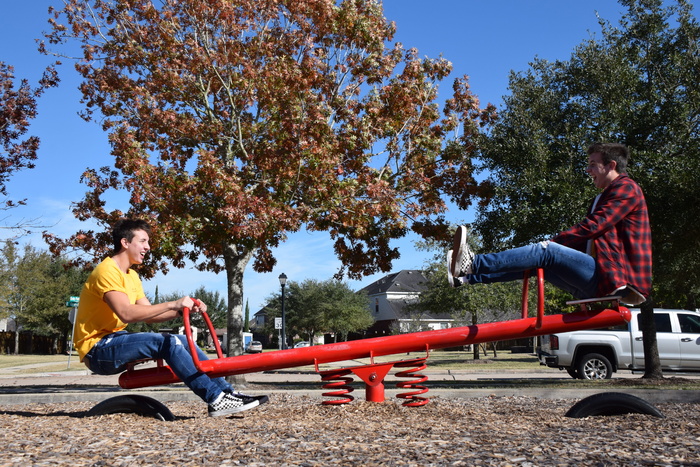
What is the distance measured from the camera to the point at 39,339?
180ft

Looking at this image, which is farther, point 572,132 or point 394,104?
point 572,132

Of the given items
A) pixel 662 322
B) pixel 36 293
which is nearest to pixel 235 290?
pixel 662 322

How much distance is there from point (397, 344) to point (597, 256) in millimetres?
1692

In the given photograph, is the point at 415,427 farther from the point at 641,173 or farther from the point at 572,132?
the point at 572,132

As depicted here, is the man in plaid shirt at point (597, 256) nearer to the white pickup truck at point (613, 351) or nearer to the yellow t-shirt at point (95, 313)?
the yellow t-shirt at point (95, 313)

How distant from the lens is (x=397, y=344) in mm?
4898

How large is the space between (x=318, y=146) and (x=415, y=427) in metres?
7.98

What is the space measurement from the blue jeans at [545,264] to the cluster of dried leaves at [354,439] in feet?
3.48

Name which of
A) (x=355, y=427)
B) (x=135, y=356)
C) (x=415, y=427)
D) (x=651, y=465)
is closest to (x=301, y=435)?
(x=355, y=427)

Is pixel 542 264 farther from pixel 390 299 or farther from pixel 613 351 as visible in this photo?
pixel 390 299

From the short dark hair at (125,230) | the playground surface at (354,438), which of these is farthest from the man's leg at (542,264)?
the short dark hair at (125,230)

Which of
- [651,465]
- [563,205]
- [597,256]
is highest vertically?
[563,205]

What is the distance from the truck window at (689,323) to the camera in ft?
51.5

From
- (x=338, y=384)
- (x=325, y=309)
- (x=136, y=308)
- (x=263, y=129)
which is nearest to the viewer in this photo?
(x=136, y=308)
